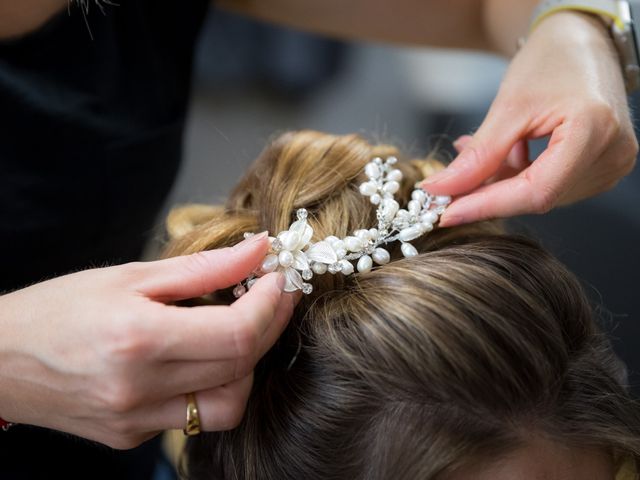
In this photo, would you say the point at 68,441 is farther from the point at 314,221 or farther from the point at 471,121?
the point at 471,121

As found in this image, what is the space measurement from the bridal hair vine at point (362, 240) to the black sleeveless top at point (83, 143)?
48 cm

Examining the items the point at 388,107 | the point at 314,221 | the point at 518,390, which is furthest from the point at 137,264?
the point at 388,107

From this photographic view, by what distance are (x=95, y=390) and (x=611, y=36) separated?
91cm

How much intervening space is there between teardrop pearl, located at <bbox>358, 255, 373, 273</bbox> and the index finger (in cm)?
17

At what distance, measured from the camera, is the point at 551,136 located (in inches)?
33.9

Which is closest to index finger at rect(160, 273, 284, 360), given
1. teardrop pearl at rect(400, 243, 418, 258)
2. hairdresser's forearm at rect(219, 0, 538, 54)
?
teardrop pearl at rect(400, 243, 418, 258)

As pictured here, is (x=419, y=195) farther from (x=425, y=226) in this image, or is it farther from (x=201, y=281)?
(x=201, y=281)

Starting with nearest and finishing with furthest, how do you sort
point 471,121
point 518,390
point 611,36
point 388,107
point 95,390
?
point 95,390 < point 518,390 < point 611,36 < point 471,121 < point 388,107

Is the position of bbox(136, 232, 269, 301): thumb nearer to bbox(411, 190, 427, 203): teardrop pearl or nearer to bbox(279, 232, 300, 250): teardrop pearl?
bbox(279, 232, 300, 250): teardrop pearl

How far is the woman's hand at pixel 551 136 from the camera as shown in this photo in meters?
0.83

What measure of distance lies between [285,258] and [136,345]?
21cm

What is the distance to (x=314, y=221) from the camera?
33.8 inches

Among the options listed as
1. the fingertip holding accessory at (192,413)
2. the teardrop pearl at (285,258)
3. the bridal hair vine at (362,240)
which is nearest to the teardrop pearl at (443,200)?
the bridal hair vine at (362,240)

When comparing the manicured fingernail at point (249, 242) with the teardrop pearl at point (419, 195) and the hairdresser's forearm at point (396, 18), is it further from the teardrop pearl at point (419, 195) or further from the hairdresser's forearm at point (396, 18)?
the hairdresser's forearm at point (396, 18)
